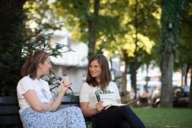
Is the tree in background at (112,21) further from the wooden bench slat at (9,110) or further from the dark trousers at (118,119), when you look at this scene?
the wooden bench slat at (9,110)

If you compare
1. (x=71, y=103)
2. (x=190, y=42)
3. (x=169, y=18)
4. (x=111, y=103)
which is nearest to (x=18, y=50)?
(x=71, y=103)

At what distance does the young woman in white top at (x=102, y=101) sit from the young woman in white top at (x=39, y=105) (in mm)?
653

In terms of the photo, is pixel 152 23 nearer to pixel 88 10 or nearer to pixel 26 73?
pixel 88 10

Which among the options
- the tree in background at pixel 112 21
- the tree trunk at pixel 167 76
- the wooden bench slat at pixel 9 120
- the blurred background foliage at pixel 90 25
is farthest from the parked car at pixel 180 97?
the wooden bench slat at pixel 9 120

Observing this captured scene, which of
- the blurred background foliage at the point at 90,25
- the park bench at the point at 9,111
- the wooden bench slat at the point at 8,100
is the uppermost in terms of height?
the blurred background foliage at the point at 90,25

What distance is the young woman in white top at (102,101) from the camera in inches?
226

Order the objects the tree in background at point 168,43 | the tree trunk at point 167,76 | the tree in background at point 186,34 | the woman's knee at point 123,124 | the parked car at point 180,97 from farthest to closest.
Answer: the parked car at point 180,97 < the tree in background at point 186,34 < the tree trunk at point 167,76 < the tree in background at point 168,43 < the woman's knee at point 123,124

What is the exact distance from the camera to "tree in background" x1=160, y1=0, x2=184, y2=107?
68.8 feet

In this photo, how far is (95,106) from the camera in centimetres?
623

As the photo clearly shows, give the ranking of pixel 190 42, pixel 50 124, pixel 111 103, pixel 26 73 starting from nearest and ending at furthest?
pixel 50 124
pixel 26 73
pixel 111 103
pixel 190 42

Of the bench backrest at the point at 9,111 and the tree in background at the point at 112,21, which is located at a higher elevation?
the tree in background at the point at 112,21

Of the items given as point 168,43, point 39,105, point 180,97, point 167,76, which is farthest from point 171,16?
point 39,105

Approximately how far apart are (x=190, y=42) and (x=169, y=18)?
721 centimetres

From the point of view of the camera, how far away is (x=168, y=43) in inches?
836
